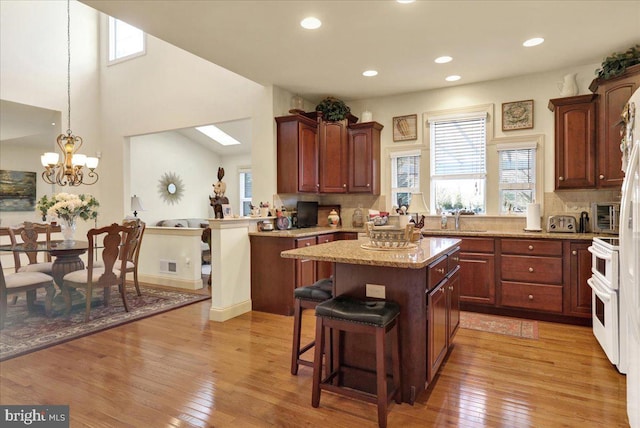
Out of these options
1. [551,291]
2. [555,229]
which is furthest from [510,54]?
[551,291]

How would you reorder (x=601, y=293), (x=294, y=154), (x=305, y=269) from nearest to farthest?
(x=601, y=293)
(x=305, y=269)
(x=294, y=154)

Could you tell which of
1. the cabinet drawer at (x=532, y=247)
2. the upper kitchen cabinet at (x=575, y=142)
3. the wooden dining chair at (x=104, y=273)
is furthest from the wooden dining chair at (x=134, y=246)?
the upper kitchen cabinet at (x=575, y=142)

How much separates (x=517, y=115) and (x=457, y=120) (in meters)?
0.70

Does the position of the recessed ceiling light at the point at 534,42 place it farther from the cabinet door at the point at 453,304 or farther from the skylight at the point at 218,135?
the skylight at the point at 218,135

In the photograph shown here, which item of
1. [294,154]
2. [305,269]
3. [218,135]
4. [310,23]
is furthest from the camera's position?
[218,135]

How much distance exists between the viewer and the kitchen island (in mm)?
2172

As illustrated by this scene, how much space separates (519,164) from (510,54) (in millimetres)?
1346

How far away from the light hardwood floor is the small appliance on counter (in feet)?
3.72

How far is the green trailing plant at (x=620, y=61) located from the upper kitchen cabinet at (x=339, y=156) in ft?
8.30

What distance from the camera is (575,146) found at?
387cm

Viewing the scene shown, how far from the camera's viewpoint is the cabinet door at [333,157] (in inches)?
198

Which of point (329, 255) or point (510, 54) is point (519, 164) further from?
point (329, 255)

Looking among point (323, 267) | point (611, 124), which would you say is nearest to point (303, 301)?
point (323, 267)

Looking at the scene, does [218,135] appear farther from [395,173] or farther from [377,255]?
[377,255]
